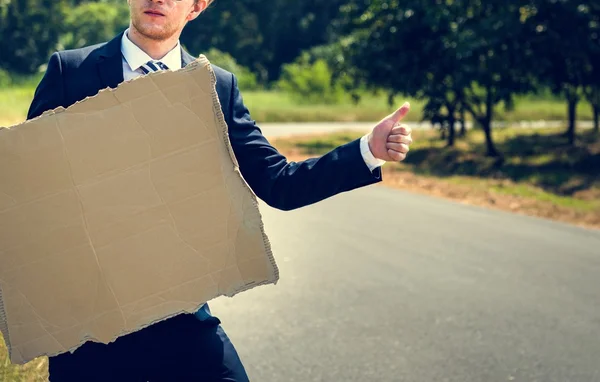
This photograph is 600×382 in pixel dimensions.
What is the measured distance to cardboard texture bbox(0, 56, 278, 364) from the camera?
2.47 m

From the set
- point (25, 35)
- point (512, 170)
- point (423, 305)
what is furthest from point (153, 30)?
point (25, 35)

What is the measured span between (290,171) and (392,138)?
328 millimetres

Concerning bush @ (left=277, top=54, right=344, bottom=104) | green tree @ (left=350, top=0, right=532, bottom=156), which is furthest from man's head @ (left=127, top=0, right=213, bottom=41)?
bush @ (left=277, top=54, right=344, bottom=104)

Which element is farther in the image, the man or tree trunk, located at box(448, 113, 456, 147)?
tree trunk, located at box(448, 113, 456, 147)

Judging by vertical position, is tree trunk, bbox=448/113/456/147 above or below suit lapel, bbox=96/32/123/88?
below

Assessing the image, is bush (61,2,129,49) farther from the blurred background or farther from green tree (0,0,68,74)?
the blurred background

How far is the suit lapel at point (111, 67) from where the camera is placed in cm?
279

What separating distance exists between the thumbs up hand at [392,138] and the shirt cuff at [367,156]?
39mm

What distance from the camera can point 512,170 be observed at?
2053cm

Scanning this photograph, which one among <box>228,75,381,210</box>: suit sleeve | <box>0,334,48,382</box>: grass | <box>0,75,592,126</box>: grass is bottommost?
<box>0,75,592,126</box>: grass

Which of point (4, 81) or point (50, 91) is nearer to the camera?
point (50, 91)

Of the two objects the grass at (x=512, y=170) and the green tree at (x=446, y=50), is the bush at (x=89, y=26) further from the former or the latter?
the green tree at (x=446, y=50)

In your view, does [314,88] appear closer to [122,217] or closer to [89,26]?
[89,26]

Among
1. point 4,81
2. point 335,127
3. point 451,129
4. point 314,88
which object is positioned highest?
point 451,129
